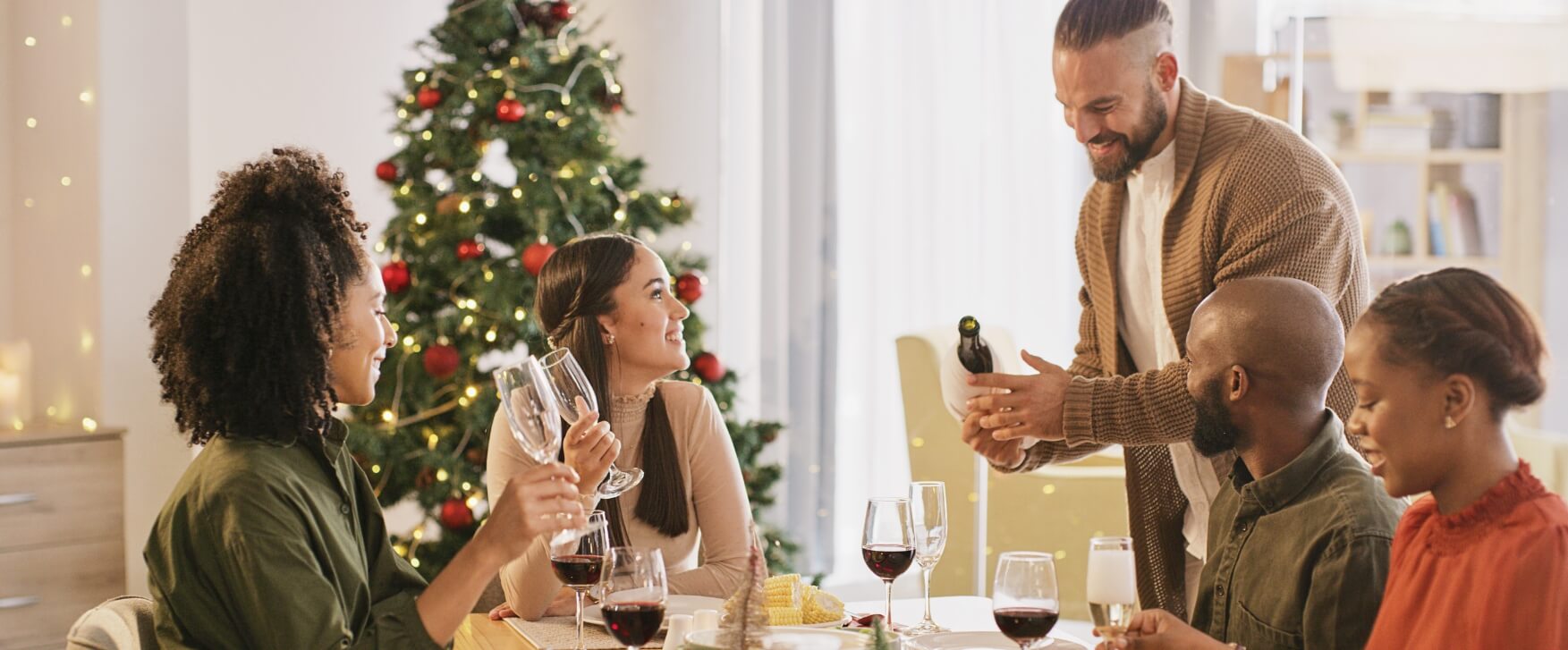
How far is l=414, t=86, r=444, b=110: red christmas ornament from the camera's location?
A: 421cm

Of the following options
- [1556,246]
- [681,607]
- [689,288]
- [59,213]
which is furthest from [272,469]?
[1556,246]

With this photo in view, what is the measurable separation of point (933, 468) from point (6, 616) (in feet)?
9.58

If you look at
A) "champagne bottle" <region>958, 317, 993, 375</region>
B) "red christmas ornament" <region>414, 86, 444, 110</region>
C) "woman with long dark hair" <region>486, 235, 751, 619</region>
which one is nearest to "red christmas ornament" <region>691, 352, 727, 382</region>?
"red christmas ornament" <region>414, 86, 444, 110</region>

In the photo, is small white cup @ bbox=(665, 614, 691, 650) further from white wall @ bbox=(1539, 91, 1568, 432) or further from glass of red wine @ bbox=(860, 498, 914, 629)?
white wall @ bbox=(1539, 91, 1568, 432)

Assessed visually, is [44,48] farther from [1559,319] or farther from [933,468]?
[1559,319]

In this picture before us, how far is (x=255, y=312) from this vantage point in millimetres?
1663

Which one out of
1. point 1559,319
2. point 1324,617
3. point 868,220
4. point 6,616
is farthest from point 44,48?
point 1559,319

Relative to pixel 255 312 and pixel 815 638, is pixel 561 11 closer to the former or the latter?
pixel 255 312

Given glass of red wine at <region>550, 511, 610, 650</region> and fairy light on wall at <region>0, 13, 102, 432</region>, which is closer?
glass of red wine at <region>550, 511, 610, 650</region>

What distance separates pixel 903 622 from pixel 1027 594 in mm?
555

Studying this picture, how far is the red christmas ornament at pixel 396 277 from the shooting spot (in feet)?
13.6

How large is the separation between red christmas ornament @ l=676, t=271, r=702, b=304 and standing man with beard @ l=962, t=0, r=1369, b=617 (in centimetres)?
173

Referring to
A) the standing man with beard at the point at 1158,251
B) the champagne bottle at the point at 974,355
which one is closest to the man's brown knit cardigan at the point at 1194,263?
the standing man with beard at the point at 1158,251

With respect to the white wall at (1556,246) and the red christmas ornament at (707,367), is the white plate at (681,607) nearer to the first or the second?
the red christmas ornament at (707,367)
